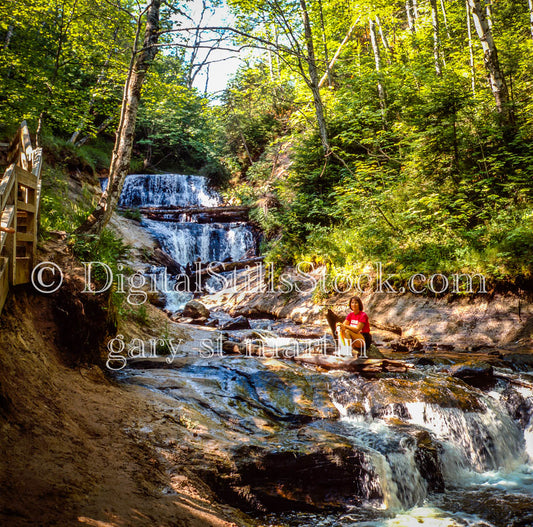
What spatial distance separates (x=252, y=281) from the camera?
53.7 feet

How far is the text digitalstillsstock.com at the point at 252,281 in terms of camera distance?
5824 millimetres

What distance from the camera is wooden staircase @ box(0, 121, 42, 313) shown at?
4.00m

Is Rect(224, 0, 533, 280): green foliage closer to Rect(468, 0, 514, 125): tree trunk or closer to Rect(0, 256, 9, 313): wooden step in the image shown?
Rect(468, 0, 514, 125): tree trunk

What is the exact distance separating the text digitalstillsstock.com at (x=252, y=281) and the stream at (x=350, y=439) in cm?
194

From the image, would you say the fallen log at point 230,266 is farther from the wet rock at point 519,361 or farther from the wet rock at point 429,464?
the wet rock at point 429,464

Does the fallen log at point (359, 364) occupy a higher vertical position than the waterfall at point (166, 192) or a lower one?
lower

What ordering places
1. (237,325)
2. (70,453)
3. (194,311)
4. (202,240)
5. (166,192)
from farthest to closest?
(166,192) → (202,240) → (194,311) → (237,325) → (70,453)

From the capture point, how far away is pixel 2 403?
3.27m

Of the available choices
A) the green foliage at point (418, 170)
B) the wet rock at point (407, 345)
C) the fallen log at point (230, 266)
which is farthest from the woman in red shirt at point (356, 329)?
the fallen log at point (230, 266)

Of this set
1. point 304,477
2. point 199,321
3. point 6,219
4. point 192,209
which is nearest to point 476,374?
point 304,477

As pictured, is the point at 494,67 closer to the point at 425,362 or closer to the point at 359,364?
the point at 425,362

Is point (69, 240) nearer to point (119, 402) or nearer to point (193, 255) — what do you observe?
point (119, 402)

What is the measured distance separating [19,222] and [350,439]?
5.75 meters

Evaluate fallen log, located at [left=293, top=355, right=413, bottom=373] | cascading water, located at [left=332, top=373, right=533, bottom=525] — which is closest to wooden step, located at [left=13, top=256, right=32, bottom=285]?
cascading water, located at [left=332, top=373, right=533, bottom=525]
